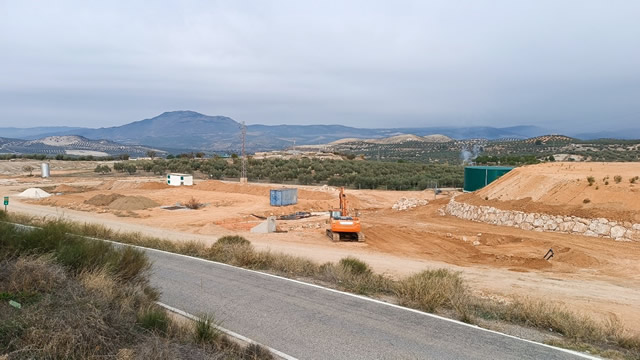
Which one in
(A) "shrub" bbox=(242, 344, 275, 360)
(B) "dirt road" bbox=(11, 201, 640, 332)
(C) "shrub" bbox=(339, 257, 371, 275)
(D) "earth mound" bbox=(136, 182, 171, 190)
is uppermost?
(A) "shrub" bbox=(242, 344, 275, 360)

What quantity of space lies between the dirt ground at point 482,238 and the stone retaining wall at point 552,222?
0.57 metres

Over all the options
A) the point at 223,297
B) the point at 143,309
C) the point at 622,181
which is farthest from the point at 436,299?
the point at 622,181

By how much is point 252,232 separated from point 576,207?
50.8 ft

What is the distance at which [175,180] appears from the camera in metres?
52.2

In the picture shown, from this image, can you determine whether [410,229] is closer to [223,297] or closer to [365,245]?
[365,245]

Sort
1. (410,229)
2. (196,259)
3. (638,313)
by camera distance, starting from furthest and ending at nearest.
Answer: (410,229), (196,259), (638,313)

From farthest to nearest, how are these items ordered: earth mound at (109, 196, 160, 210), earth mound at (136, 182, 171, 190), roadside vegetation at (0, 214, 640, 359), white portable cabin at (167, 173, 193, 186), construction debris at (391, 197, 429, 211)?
white portable cabin at (167, 173, 193, 186)
earth mound at (136, 182, 171, 190)
earth mound at (109, 196, 160, 210)
construction debris at (391, 197, 429, 211)
roadside vegetation at (0, 214, 640, 359)

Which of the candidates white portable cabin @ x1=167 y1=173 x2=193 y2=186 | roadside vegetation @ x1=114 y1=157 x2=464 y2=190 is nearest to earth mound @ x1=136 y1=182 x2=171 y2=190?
white portable cabin @ x1=167 y1=173 x2=193 y2=186

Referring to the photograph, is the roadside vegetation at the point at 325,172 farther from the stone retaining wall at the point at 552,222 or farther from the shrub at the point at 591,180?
the shrub at the point at 591,180

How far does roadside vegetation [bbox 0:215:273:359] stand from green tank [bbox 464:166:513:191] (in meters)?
30.8

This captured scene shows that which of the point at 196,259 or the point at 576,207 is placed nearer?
the point at 196,259

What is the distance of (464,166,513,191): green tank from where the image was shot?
120ft

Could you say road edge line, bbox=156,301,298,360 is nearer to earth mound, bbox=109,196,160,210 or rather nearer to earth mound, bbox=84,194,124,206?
earth mound, bbox=109,196,160,210

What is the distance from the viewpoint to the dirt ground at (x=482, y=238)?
1480 cm
